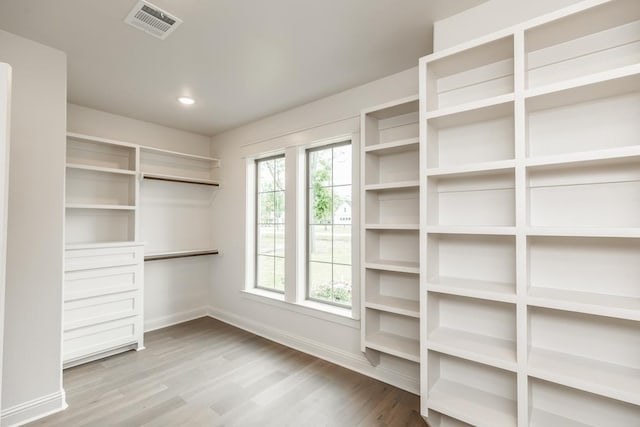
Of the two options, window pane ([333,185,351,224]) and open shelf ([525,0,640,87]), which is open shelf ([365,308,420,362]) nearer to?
window pane ([333,185,351,224])

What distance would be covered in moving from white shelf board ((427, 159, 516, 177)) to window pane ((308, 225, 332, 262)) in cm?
154

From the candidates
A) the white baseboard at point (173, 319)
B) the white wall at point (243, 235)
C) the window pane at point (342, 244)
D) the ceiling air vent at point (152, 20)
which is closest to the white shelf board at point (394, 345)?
the white wall at point (243, 235)

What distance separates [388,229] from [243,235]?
2111mm

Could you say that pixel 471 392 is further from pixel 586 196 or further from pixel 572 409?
pixel 586 196

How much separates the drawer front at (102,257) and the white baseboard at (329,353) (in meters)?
1.44

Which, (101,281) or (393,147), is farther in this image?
(101,281)

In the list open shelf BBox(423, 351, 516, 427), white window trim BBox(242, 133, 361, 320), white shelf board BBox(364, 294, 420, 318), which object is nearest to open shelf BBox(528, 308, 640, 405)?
open shelf BBox(423, 351, 516, 427)

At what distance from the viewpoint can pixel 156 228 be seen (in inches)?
154

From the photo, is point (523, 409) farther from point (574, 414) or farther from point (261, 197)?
point (261, 197)

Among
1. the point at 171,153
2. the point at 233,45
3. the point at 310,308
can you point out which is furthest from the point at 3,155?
the point at 171,153

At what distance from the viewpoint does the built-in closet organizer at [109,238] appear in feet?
9.24

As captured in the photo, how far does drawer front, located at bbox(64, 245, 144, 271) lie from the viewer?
2.75 meters

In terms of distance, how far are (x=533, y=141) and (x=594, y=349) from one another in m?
1.08

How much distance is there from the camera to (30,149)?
2037mm
